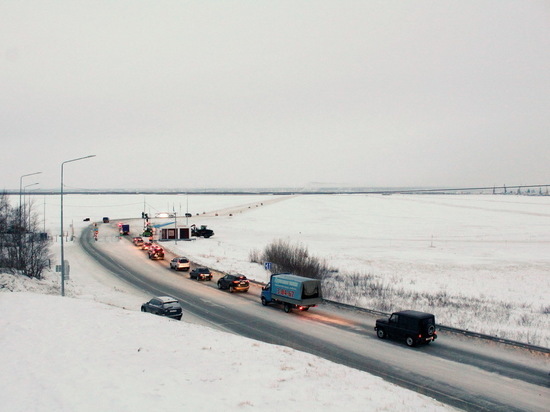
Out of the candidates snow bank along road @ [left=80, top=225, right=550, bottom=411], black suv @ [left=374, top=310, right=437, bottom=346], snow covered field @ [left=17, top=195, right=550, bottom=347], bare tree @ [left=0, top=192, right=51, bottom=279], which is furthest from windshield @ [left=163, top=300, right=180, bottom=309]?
bare tree @ [left=0, top=192, right=51, bottom=279]

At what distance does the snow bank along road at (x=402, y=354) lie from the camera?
15625 mm

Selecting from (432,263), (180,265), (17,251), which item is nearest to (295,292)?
(180,265)

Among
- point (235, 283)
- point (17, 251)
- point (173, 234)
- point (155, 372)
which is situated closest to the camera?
point (155, 372)

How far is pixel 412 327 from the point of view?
21.4 meters

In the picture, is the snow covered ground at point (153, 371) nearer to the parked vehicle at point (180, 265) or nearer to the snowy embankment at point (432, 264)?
the snowy embankment at point (432, 264)

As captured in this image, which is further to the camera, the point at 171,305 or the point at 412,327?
the point at 171,305

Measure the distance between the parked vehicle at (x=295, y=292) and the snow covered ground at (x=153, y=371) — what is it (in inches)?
397

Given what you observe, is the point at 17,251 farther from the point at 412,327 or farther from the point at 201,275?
the point at 412,327

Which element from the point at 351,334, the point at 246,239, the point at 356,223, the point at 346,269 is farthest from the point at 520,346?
the point at 356,223

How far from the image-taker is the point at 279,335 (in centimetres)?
2311

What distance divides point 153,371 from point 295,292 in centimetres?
1648

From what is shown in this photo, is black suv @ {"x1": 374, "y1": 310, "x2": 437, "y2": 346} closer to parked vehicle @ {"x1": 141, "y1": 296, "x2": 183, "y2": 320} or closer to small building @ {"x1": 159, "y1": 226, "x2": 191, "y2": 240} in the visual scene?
parked vehicle @ {"x1": 141, "y1": 296, "x2": 183, "y2": 320}

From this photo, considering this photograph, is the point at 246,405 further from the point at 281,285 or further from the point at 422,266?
the point at 422,266

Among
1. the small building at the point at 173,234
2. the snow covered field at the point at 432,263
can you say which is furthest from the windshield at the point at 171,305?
the small building at the point at 173,234
